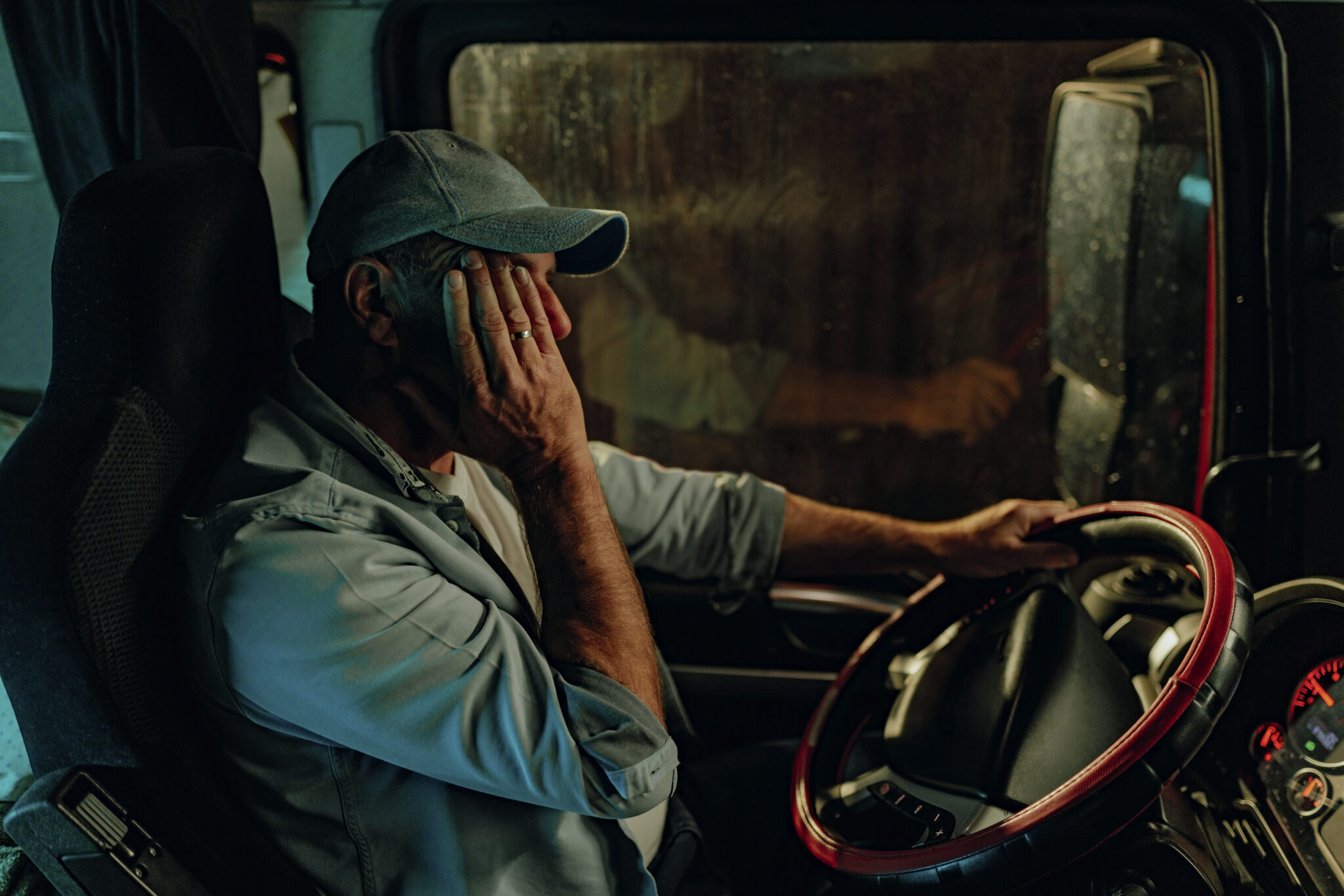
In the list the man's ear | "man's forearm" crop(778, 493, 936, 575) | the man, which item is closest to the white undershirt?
the man

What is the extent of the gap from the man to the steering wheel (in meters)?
0.30

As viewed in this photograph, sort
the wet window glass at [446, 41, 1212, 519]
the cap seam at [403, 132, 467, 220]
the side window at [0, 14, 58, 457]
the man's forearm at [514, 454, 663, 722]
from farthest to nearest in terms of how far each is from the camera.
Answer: the wet window glass at [446, 41, 1212, 519]
the side window at [0, 14, 58, 457]
the cap seam at [403, 132, 467, 220]
the man's forearm at [514, 454, 663, 722]

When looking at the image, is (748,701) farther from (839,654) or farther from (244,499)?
(244,499)

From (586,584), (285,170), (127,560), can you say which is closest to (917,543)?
(586,584)

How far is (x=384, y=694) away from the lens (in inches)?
38.9

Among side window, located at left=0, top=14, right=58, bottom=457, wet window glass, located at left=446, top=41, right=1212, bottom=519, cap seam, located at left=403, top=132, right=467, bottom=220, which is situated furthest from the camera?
wet window glass, located at left=446, top=41, right=1212, bottom=519

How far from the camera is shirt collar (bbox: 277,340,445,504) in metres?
1.20

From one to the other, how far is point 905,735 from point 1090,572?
0.47m

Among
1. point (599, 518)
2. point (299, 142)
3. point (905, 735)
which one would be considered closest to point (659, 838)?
point (905, 735)

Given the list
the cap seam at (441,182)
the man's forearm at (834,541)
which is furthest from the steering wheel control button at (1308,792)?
the cap seam at (441,182)

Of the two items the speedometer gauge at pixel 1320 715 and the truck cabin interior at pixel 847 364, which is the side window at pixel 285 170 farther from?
the speedometer gauge at pixel 1320 715

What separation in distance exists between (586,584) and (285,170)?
1.14 meters

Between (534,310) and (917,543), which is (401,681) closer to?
(534,310)

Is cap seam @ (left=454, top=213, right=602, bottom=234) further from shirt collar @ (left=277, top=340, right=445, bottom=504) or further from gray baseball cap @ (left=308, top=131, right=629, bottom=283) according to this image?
shirt collar @ (left=277, top=340, right=445, bottom=504)
